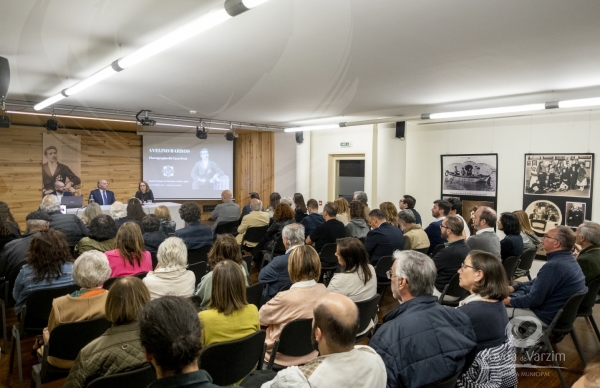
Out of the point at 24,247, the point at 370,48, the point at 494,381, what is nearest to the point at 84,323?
the point at 24,247

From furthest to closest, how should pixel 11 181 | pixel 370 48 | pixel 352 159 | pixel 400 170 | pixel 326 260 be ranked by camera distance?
1. pixel 352 159
2. pixel 11 181
3. pixel 400 170
4. pixel 326 260
5. pixel 370 48

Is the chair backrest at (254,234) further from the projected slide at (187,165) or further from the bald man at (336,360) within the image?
the projected slide at (187,165)

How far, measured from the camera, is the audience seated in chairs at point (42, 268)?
297 cm

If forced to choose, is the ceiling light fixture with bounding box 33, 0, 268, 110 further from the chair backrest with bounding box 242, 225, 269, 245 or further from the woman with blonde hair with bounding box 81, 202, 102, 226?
the chair backrest with bounding box 242, 225, 269, 245

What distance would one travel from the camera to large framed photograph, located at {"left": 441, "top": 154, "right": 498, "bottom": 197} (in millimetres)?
7168

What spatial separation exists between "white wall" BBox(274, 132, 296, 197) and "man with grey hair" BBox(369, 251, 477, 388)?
29.0ft

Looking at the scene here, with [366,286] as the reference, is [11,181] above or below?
above

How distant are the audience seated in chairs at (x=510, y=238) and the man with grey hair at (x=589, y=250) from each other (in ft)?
2.32

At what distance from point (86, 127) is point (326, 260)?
25.5 feet

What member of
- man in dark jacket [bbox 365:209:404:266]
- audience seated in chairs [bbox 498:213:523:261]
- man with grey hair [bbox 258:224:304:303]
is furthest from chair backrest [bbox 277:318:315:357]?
audience seated in chairs [bbox 498:213:523:261]

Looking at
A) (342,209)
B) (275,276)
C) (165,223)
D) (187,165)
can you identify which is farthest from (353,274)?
(187,165)

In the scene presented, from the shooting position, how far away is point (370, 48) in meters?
3.54

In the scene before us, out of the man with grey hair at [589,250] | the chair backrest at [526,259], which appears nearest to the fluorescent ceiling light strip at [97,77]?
the man with grey hair at [589,250]

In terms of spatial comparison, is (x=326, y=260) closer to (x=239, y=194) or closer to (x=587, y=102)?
(x=587, y=102)
